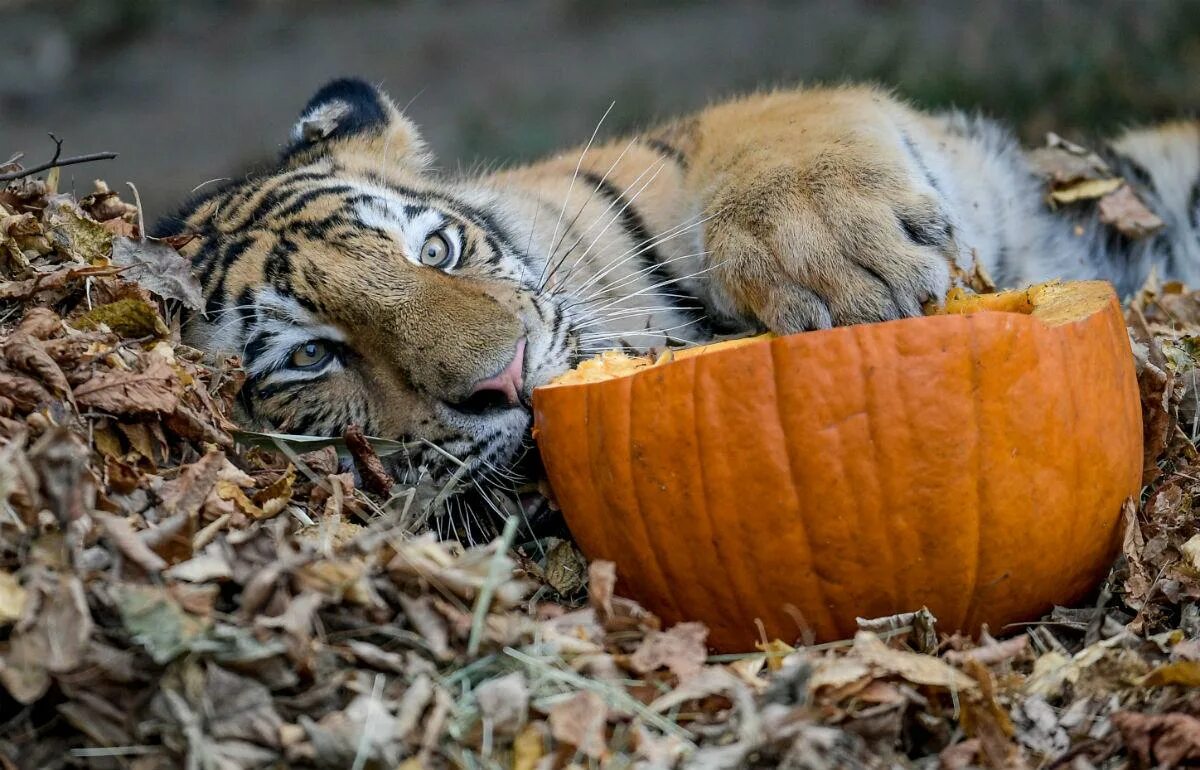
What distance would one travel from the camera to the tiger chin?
250 cm

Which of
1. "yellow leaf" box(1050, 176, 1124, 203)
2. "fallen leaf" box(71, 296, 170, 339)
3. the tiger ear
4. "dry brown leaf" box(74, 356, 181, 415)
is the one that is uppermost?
the tiger ear

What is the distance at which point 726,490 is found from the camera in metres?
2.09

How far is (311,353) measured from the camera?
2.65 metres

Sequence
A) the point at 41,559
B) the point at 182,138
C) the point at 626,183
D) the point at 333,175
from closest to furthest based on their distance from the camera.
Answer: the point at 41,559
the point at 333,175
the point at 626,183
the point at 182,138

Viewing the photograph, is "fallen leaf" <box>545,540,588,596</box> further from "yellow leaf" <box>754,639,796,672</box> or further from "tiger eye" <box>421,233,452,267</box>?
"tiger eye" <box>421,233,452,267</box>

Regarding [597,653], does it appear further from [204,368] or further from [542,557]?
[204,368]

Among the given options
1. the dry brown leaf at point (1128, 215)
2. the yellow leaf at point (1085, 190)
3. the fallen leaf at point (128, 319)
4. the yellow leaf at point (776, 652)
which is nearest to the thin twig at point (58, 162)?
the fallen leaf at point (128, 319)

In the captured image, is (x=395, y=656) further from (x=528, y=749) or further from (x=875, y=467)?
(x=875, y=467)

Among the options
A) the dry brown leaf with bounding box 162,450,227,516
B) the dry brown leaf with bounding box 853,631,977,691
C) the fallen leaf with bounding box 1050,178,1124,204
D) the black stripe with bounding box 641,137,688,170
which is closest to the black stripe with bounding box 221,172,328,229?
the dry brown leaf with bounding box 162,450,227,516

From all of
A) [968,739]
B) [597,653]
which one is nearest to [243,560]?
[597,653]

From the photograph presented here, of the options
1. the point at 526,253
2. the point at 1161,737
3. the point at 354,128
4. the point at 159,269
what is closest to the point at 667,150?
the point at 526,253

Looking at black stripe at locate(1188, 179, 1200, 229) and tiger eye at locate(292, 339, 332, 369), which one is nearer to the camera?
tiger eye at locate(292, 339, 332, 369)

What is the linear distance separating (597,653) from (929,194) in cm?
140

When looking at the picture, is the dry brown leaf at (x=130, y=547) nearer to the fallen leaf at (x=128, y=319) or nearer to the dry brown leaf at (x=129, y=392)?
the dry brown leaf at (x=129, y=392)
